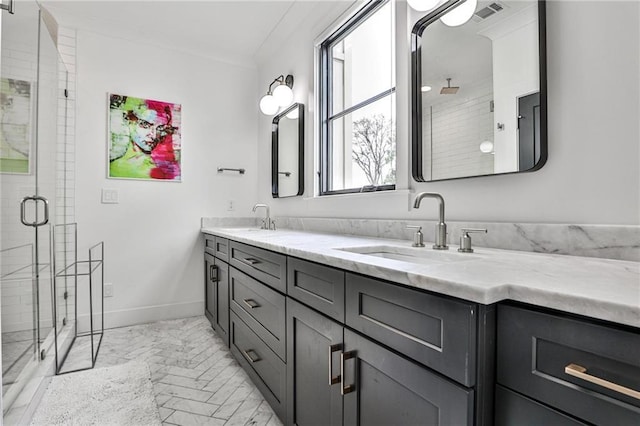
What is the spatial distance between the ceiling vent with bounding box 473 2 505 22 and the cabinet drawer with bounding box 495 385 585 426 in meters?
1.32

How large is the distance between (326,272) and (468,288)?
0.53m

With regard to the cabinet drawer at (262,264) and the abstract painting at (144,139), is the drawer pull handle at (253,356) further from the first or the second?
the abstract painting at (144,139)

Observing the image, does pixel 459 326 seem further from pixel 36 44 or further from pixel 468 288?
pixel 36 44

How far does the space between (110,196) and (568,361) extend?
311 centimetres

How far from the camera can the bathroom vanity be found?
1.75 ft

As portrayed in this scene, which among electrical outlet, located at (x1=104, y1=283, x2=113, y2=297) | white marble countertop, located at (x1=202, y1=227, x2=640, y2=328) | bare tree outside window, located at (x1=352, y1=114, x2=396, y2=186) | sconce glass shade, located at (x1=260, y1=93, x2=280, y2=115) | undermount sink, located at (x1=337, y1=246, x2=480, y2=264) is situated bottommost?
electrical outlet, located at (x1=104, y1=283, x2=113, y2=297)

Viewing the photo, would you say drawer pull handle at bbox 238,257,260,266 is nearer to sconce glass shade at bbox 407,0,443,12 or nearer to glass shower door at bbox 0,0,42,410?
glass shower door at bbox 0,0,42,410

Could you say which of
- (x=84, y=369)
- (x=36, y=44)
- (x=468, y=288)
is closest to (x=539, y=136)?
(x=468, y=288)

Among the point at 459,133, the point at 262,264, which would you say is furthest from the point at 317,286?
the point at 459,133

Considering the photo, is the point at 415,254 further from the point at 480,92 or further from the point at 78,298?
the point at 78,298

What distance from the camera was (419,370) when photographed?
29.8 inches

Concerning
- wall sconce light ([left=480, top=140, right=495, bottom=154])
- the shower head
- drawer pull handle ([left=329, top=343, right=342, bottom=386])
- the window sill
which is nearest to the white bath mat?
drawer pull handle ([left=329, top=343, right=342, bottom=386])

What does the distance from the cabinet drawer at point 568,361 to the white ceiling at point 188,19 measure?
235cm

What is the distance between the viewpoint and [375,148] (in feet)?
6.81
